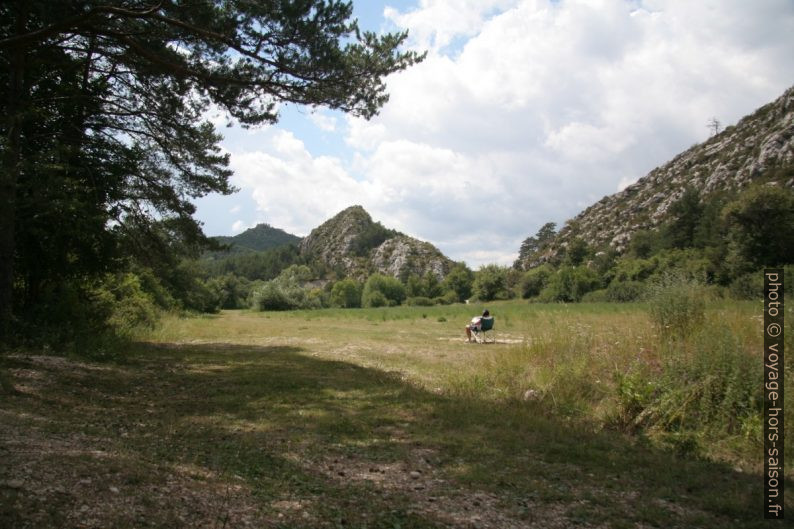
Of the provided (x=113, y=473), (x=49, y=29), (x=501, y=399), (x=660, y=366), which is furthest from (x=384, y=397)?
(x=49, y=29)

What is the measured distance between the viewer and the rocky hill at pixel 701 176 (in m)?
70.9

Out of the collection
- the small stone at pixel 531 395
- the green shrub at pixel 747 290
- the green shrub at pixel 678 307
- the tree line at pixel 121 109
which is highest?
the tree line at pixel 121 109

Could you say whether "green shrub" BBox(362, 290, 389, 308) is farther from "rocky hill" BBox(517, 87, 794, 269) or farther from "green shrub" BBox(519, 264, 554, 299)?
"rocky hill" BBox(517, 87, 794, 269)

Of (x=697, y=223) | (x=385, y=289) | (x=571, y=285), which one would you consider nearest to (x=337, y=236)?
(x=385, y=289)

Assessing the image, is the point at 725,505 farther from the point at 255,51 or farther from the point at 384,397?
the point at 255,51

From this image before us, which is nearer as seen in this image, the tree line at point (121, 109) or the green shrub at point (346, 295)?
the tree line at point (121, 109)

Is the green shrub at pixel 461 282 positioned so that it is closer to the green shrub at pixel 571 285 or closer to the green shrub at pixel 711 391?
the green shrub at pixel 571 285

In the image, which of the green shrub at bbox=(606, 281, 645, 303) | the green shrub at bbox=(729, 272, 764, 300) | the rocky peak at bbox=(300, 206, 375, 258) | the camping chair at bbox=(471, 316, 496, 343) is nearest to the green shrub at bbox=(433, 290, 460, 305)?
the green shrub at bbox=(606, 281, 645, 303)

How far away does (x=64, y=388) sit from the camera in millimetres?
7328

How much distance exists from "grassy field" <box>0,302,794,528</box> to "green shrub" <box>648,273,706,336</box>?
23cm

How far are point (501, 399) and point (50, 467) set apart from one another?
6.11m

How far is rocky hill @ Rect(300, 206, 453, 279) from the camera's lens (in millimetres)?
153250

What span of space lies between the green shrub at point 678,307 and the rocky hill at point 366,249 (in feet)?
447

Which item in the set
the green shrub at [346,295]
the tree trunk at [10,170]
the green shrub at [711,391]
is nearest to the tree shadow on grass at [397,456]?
the green shrub at [711,391]
